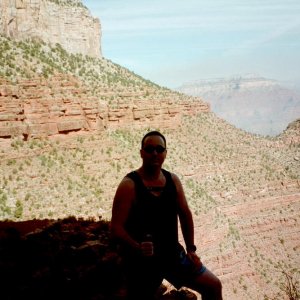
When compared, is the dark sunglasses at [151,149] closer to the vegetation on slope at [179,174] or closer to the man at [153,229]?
the man at [153,229]

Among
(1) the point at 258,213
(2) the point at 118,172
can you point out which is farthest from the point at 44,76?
(1) the point at 258,213

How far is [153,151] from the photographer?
5.06 metres

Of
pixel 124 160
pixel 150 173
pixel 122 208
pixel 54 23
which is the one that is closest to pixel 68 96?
pixel 124 160

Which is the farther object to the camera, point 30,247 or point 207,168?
point 207,168

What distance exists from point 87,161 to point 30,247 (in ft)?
72.3

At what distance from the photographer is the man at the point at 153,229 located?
4.88 metres

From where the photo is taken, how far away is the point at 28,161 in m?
26.9

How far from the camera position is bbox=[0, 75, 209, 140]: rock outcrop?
2702cm

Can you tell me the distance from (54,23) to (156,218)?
36732mm

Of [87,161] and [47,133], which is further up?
[47,133]

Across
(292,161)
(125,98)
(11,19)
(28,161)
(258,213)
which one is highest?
(11,19)

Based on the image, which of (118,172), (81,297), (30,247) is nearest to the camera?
(81,297)

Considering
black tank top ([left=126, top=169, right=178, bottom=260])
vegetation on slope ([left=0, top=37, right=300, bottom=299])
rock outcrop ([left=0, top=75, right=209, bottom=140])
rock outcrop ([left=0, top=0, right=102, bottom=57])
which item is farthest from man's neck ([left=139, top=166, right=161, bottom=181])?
rock outcrop ([left=0, top=0, right=102, bottom=57])

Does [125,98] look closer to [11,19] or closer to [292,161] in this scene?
[11,19]
